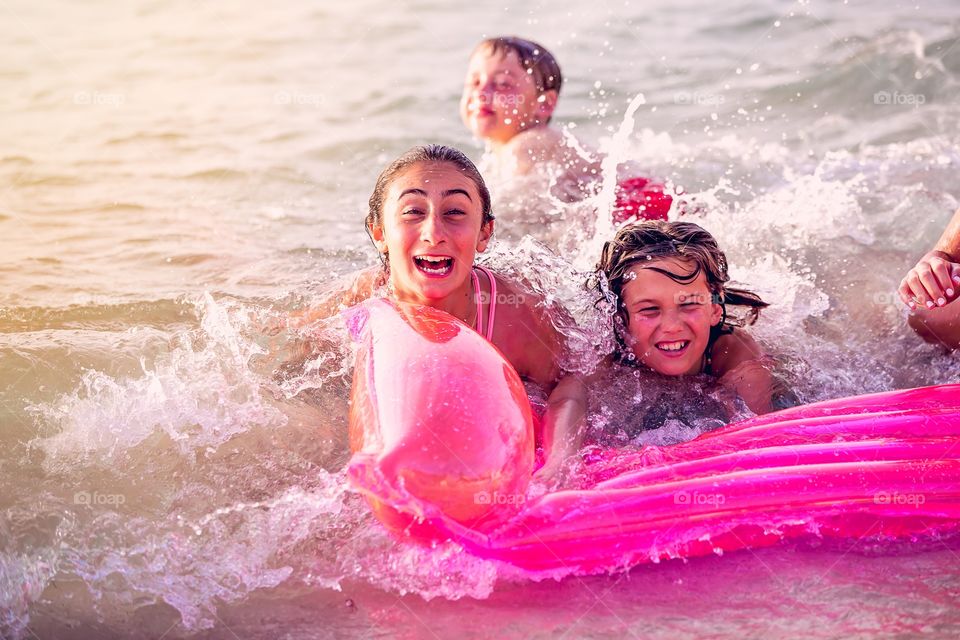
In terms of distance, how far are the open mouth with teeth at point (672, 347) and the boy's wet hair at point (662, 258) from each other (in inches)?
6.1

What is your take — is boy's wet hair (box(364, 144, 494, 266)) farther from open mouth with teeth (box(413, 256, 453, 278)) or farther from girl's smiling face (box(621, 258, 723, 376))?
girl's smiling face (box(621, 258, 723, 376))

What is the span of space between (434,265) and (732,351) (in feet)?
4.30

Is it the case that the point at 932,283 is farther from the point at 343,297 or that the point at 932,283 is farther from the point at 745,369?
the point at 343,297

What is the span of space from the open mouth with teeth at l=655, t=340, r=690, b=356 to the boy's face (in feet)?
8.35

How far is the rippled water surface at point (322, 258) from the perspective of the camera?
2.84m

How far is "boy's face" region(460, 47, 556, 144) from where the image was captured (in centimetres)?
611

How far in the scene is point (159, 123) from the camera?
7.92 metres

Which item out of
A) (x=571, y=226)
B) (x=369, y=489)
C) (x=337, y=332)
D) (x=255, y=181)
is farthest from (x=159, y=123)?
(x=369, y=489)

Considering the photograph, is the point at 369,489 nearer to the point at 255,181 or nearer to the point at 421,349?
the point at 421,349

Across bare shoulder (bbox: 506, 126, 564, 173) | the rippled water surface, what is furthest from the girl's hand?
bare shoulder (bbox: 506, 126, 564, 173)

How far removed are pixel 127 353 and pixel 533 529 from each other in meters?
2.14

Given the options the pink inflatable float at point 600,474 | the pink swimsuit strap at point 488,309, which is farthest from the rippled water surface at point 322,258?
the pink swimsuit strap at point 488,309

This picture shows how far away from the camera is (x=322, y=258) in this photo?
18.3 ft

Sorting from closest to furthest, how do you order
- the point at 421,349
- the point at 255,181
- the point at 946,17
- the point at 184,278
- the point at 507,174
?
the point at 421,349 → the point at 184,278 → the point at 507,174 → the point at 255,181 → the point at 946,17
